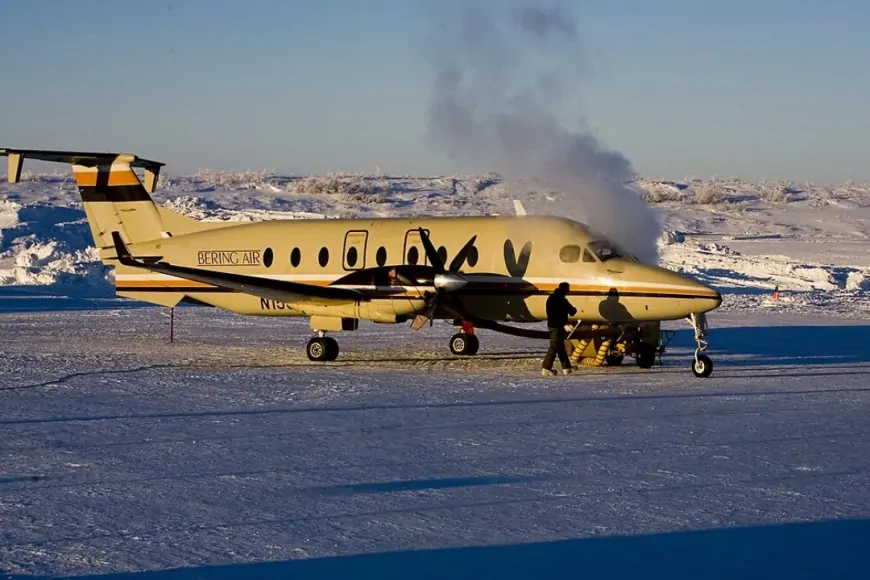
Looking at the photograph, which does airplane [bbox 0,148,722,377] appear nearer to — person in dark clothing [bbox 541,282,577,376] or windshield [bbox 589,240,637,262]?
A: windshield [bbox 589,240,637,262]

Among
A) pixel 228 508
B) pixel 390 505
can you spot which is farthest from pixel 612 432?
pixel 228 508

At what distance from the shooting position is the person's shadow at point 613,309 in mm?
19656

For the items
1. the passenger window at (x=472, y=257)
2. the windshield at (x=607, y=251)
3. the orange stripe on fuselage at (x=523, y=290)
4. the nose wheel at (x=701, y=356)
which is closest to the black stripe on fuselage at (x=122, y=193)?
the orange stripe on fuselage at (x=523, y=290)

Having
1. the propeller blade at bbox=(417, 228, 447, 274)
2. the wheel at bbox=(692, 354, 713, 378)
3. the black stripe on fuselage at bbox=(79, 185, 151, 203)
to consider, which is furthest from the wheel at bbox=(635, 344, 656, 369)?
the black stripe on fuselage at bbox=(79, 185, 151, 203)

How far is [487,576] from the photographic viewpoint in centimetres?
775

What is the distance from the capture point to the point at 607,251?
20.2 m

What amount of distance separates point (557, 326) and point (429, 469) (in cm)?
829

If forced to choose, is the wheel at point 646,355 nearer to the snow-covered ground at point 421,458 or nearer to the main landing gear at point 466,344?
the snow-covered ground at point 421,458

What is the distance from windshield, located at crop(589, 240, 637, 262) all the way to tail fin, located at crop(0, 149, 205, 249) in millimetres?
9997

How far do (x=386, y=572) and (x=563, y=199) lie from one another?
1493cm

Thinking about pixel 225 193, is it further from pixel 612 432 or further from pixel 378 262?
pixel 612 432

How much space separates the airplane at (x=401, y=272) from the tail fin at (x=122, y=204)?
0.03 meters

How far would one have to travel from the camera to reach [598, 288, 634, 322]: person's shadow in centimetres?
1966

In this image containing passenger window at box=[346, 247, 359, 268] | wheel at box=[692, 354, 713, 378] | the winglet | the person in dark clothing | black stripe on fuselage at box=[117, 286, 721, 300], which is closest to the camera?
wheel at box=[692, 354, 713, 378]
